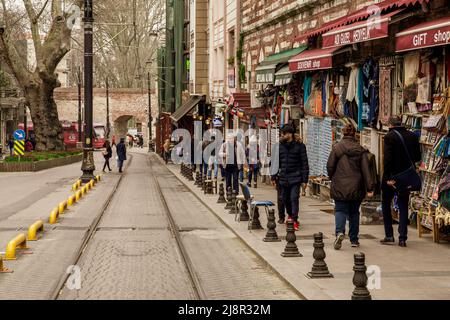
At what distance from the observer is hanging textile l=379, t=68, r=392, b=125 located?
17297 mm

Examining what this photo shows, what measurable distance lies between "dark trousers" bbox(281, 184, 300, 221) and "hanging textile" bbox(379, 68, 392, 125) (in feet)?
7.00

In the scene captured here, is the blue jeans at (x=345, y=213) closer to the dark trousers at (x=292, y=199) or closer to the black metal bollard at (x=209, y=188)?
the dark trousers at (x=292, y=199)

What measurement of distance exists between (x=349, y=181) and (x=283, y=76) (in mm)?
11294

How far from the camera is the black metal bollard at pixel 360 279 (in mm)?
9500

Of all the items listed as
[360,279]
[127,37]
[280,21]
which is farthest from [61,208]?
[127,37]

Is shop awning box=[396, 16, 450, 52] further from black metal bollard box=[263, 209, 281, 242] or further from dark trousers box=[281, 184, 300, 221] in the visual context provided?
dark trousers box=[281, 184, 300, 221]

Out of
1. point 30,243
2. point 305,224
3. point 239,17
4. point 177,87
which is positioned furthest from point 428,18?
point 177,87

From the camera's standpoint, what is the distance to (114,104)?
316ft

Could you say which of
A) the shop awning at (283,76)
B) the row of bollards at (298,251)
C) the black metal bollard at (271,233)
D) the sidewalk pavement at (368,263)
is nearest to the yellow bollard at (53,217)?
the sidewalk pavement at (368,263)

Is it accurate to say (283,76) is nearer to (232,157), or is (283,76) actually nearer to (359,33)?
(232,157)

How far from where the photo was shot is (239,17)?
37469 mm

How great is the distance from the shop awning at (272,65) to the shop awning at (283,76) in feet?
0.85
